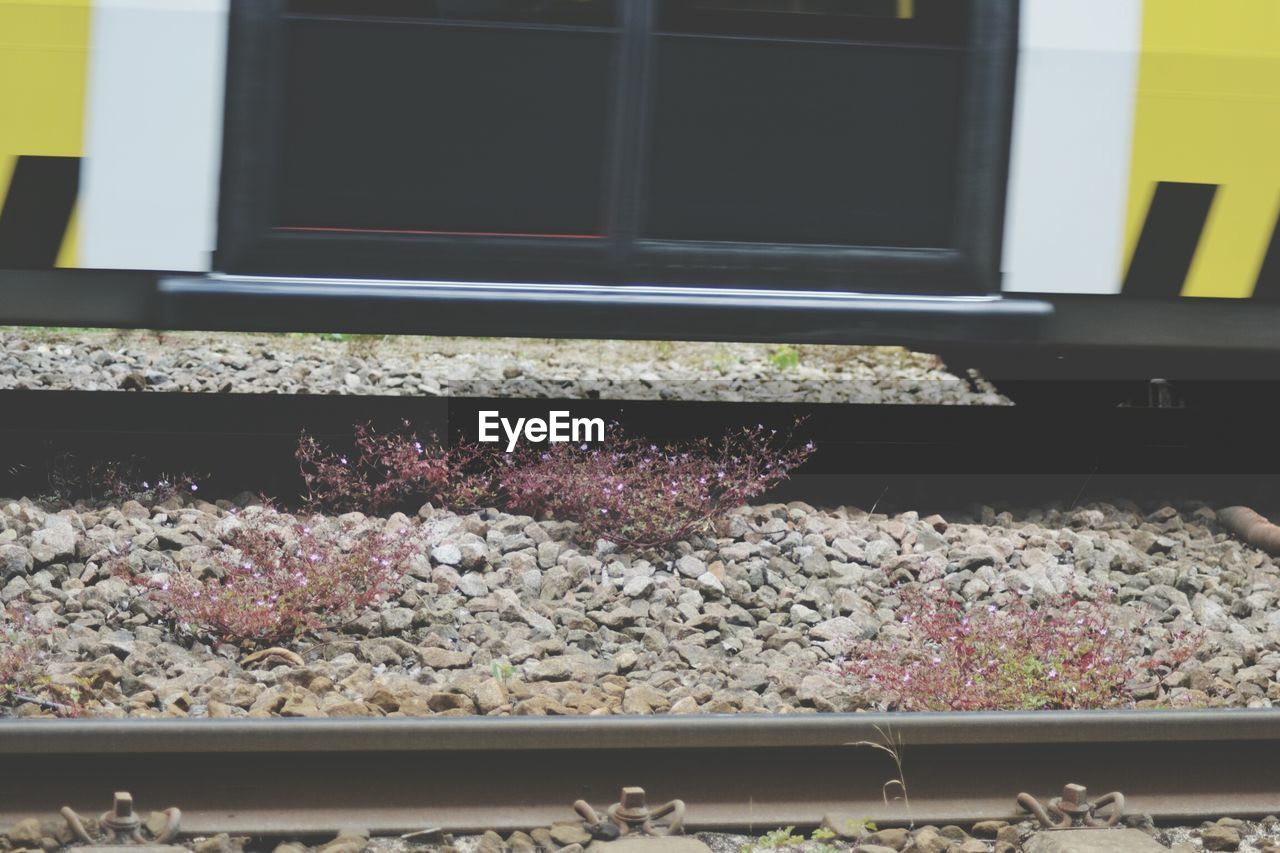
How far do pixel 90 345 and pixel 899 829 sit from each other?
4948mm

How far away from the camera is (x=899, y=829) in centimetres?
275

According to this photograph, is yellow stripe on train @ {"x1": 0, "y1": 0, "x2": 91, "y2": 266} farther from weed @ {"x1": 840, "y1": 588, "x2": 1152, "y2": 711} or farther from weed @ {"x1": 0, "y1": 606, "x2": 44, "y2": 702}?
weed @ {"x1": 840, "y1": 588, "x2": 1152, "y2": 711}

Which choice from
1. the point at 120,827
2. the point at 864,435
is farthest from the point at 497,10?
the point at 120,827

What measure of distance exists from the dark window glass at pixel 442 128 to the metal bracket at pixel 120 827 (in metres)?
2.32

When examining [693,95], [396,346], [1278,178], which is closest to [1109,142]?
[1278,178]

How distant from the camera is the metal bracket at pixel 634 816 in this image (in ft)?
8.79

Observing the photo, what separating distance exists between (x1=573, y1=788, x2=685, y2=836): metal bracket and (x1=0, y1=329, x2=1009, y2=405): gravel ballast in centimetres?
313

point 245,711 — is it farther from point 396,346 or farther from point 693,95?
point 396,346

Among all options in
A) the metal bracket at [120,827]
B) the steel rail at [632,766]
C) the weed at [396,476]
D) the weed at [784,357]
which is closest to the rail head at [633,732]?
the steel rail at [632,766]

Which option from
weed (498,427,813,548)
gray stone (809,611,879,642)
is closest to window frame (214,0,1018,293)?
weed (498,427,813,548)

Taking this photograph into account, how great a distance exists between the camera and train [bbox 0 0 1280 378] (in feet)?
14.1

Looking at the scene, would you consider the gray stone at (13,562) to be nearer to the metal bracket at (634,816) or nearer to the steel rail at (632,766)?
the steel rail at (632,766)

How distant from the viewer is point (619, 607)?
151 inches

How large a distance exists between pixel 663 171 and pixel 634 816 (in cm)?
237
